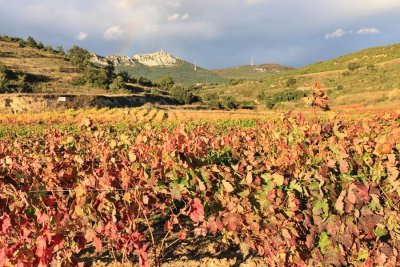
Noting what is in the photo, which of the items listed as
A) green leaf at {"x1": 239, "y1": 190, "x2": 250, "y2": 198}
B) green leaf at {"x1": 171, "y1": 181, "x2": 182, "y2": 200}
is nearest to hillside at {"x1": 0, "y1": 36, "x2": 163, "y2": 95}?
green leaf at {"x1": 171, "y1": 181, "x2": 182, "y2": 200}

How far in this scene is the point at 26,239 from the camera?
3918 millimetres

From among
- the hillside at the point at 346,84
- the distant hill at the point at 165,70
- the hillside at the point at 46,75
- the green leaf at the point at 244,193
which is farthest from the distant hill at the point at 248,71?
the green leaf at the point at 244,193

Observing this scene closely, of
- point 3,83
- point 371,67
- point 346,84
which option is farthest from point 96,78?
point 371,67

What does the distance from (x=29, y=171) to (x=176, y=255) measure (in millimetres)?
2269

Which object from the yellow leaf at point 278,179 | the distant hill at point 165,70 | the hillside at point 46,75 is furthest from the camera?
the distant hill at point 165,70

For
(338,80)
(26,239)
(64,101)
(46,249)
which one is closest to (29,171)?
(26,239)

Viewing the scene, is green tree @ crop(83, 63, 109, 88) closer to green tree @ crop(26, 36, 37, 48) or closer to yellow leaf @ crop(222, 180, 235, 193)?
green tree @ crop(26, 36, 37, 48)

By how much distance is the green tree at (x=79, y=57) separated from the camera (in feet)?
233

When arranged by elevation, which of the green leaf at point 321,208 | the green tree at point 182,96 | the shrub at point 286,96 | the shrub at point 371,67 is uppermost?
the shrub at point 371,67

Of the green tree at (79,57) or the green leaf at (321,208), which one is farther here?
the green tree at (79,57)

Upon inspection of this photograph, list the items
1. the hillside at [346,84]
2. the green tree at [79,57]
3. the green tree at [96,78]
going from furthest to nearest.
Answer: the green tree at [79,57]
the green tree at [96,78]
the hillside at [346,84]

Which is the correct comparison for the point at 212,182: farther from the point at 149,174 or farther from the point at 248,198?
the point at 149,174

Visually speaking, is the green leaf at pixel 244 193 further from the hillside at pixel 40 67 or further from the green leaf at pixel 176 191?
the hillside at pixel 40 67

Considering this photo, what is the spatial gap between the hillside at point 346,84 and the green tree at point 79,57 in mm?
21379
